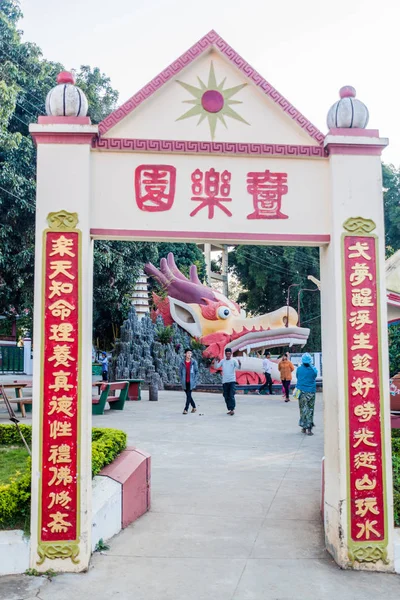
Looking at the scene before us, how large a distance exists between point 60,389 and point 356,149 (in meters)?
3.01

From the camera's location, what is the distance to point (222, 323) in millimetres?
24531

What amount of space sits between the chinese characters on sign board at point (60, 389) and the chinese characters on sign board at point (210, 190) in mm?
688

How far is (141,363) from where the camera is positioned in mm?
21562

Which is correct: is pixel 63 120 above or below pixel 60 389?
above

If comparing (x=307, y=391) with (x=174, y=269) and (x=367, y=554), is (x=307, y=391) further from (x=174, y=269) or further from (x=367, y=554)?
(x=174, y=269)

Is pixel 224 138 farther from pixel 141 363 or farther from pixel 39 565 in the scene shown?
pixel 141 363

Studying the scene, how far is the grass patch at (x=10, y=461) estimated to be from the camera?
5572 millimetres

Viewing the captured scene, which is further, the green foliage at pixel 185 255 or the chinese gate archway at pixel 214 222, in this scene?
the green foliage at pixel 185 255

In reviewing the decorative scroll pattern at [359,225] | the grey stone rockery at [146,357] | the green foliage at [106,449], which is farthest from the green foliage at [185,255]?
the decorative scroll pattern at [359,225]

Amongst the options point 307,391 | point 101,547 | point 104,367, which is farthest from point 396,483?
point 104,367

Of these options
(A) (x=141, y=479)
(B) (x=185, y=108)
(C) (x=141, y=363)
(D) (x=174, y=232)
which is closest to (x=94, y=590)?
(A) (x=141, y=479)

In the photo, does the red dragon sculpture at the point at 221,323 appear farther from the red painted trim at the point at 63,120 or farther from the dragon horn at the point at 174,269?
the red painted trim at the point at 63,120

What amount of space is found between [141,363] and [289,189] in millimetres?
17398

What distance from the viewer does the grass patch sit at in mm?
5572
